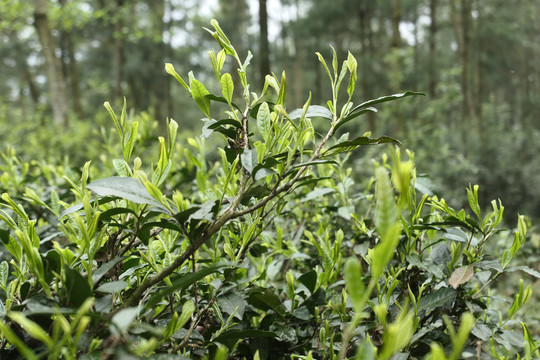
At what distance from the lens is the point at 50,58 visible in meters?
6.53

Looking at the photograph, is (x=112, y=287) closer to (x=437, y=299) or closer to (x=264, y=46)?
(x=437, y=299)

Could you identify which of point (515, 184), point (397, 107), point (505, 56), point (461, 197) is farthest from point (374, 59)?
point (505, 56)

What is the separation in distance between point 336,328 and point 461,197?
6887 millimetres

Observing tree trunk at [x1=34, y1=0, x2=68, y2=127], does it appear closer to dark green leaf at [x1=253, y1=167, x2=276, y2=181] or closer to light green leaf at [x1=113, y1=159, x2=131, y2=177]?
light green leaf at [x1=113, y1=159, x2=131, y2=177]

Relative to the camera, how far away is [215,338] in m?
0.83

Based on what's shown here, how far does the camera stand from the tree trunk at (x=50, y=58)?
6145mm

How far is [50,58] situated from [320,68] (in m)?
12.1

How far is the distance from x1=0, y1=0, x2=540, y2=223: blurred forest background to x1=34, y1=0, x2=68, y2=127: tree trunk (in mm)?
20

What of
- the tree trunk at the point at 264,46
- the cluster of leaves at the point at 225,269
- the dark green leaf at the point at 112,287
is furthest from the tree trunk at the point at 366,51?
the dark green leaf at the point at 112,287

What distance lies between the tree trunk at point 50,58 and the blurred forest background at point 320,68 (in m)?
0.02

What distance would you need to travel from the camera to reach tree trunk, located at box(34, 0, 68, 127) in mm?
6145

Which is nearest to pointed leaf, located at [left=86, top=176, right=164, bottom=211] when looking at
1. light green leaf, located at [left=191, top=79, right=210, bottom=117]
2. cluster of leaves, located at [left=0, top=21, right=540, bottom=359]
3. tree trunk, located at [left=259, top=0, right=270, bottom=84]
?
cluster of leaves, located at [left=0, top=21, right=540, bottom=359]

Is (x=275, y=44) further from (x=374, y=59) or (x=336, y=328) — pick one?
(x=336, y=328)

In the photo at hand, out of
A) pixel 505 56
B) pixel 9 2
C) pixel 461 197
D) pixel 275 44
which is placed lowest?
pixel 461 197
